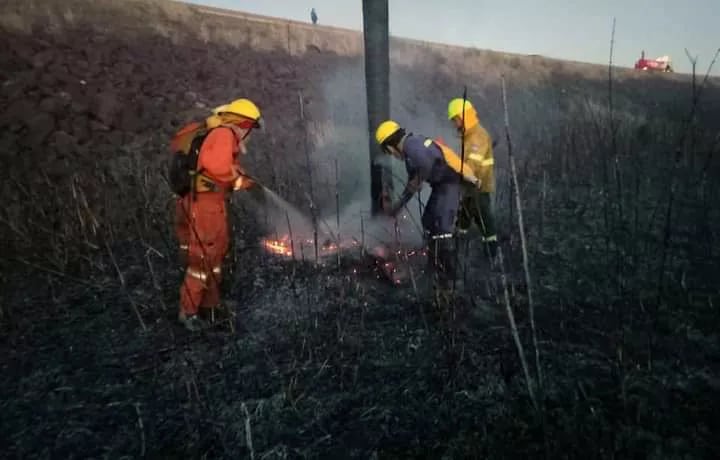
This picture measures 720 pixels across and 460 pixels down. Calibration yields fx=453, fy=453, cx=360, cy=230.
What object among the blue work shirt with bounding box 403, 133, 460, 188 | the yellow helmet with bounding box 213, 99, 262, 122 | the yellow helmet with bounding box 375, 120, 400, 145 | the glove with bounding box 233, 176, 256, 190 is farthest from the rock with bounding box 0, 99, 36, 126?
the blue work shirt with bounding box 403, 133, 460, 188

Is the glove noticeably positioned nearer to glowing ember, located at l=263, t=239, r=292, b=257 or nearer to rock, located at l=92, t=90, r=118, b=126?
glowing ember, located at l=263, t=239, r=292, b=257

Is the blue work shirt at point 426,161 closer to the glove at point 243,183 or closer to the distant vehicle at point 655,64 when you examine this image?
the glove at point 243,183

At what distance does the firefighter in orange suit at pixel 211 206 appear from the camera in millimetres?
3510

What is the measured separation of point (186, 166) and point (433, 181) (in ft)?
7.56

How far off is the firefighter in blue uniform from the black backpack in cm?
185

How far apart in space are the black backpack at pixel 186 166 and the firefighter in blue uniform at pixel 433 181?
185 centimetres

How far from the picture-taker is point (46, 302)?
4.31 meters

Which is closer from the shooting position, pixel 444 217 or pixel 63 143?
pixel 444 217

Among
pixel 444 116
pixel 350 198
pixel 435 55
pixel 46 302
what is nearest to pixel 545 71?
pixel 435 55

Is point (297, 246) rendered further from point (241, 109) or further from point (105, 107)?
point (105, 107)

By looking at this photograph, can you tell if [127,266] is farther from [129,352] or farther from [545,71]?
A: [545,71]

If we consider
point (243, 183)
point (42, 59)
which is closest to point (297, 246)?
point (243, 183)

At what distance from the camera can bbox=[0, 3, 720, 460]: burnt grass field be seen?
2531mm

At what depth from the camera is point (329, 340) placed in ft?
11.5
